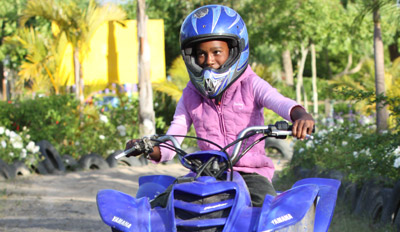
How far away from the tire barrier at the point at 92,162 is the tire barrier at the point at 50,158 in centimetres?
46

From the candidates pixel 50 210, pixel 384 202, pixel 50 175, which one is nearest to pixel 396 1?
pixel 384 202

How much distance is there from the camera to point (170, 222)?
2963 millimetres

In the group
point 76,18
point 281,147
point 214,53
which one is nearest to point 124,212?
point 214,53

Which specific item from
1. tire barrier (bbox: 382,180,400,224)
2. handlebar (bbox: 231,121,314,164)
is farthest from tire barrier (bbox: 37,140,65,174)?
handlebar (bbox: 231,121,314,164)

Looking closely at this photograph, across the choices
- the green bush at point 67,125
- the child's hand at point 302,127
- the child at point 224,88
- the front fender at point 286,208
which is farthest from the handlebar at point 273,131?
the green bush at point 67,125

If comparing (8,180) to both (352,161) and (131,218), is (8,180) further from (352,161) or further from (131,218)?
(131,218)

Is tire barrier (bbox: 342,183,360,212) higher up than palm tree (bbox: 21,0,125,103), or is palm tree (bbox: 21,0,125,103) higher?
palm tree (bbox: 21,0,125,103)

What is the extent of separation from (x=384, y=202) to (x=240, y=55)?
8.96 feet

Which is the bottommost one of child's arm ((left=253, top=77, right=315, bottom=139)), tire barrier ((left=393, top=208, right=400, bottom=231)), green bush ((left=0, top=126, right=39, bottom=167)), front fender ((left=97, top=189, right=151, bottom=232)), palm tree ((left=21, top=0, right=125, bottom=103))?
green bush ((left=0, top=126, right=39, bottom=167))

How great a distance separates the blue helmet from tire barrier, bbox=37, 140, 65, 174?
7.85 m

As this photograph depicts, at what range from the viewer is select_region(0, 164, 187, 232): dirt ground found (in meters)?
6.88

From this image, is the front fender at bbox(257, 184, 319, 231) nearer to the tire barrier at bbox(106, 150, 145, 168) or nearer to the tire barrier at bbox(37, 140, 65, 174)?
the tire barrier at bbox(37, 140, 65, 174)

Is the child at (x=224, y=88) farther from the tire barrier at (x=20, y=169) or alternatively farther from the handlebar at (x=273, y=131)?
the tire barrier at (x=20, y=169)

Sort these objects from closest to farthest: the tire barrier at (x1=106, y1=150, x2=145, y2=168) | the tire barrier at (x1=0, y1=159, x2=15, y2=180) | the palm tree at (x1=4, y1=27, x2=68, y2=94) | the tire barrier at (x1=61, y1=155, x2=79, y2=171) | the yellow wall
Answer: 1. the tire barrier at (x1=0, y1=159, x2=15, y2=180)
2. the tire barrier at (x1=61, y1=155, x2=79, y2=171)
3. the tire barrier at (x1=106, y1=150, x2=145, y2=168)
4. the palm tree at (x1=4, y1=27, x2=68, y2=94)
5. the yellow wall
